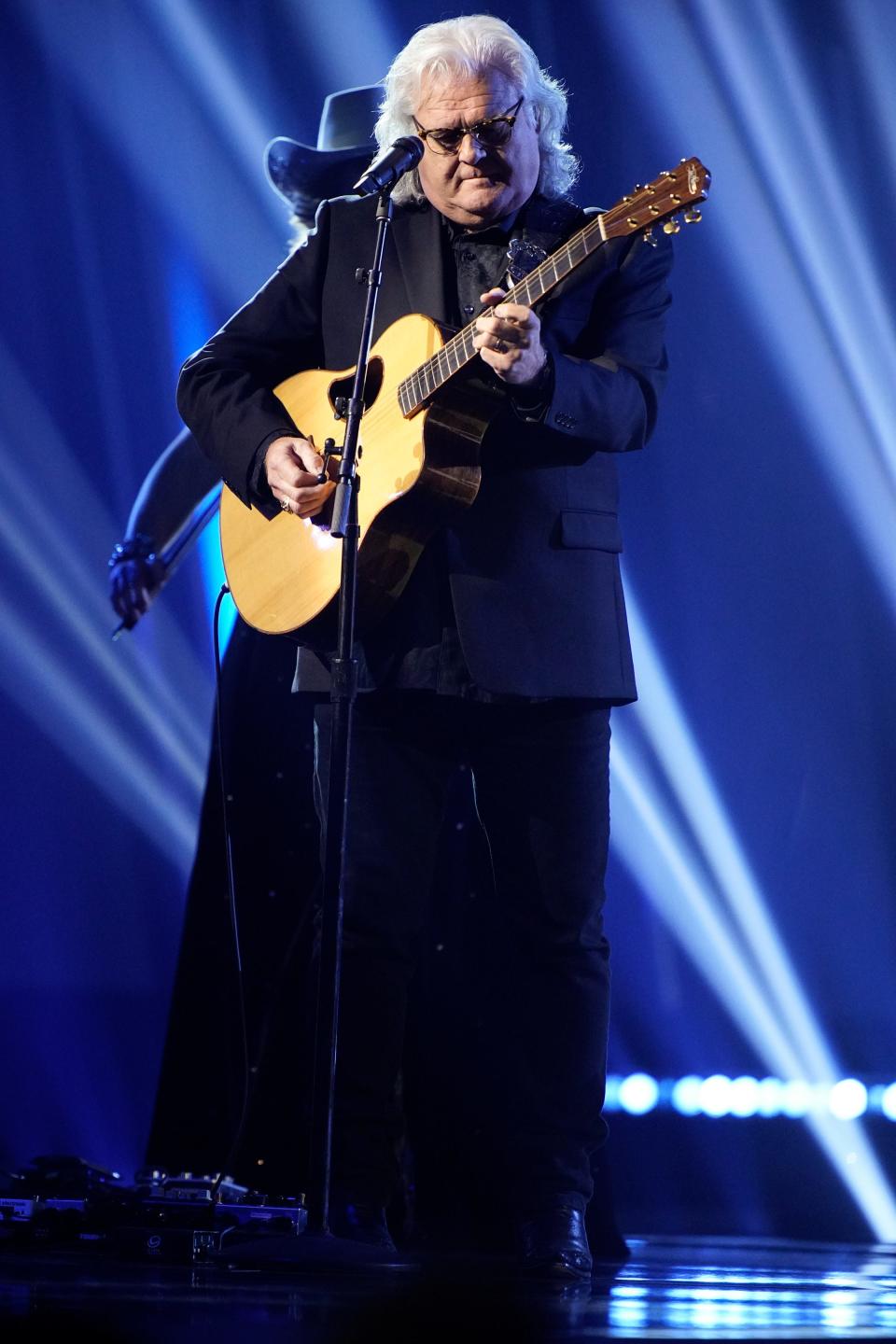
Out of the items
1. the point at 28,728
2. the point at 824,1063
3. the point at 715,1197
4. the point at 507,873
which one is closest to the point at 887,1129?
the point at 824,1063

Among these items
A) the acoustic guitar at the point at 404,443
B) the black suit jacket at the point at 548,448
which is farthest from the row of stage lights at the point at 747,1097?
the acoustic guitar at the point at 404,443

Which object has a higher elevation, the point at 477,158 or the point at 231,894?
the point at 477,158

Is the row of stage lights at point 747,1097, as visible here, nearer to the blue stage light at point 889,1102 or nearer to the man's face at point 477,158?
the blue stage light at point 889,1102

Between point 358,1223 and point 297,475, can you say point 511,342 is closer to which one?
point 297,475

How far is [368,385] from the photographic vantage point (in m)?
2.27

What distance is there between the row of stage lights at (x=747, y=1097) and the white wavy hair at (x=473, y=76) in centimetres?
224

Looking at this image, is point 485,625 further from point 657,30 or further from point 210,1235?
point 657,30

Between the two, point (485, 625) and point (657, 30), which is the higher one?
point (657, 30)

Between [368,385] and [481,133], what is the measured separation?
407 millimetres

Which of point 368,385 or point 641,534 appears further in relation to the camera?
point 641,534

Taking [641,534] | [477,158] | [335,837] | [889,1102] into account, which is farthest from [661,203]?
[889,1102]

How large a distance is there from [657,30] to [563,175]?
1.85 m

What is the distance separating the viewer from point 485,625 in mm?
2090

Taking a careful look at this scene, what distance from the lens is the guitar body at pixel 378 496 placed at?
6.86 feet
